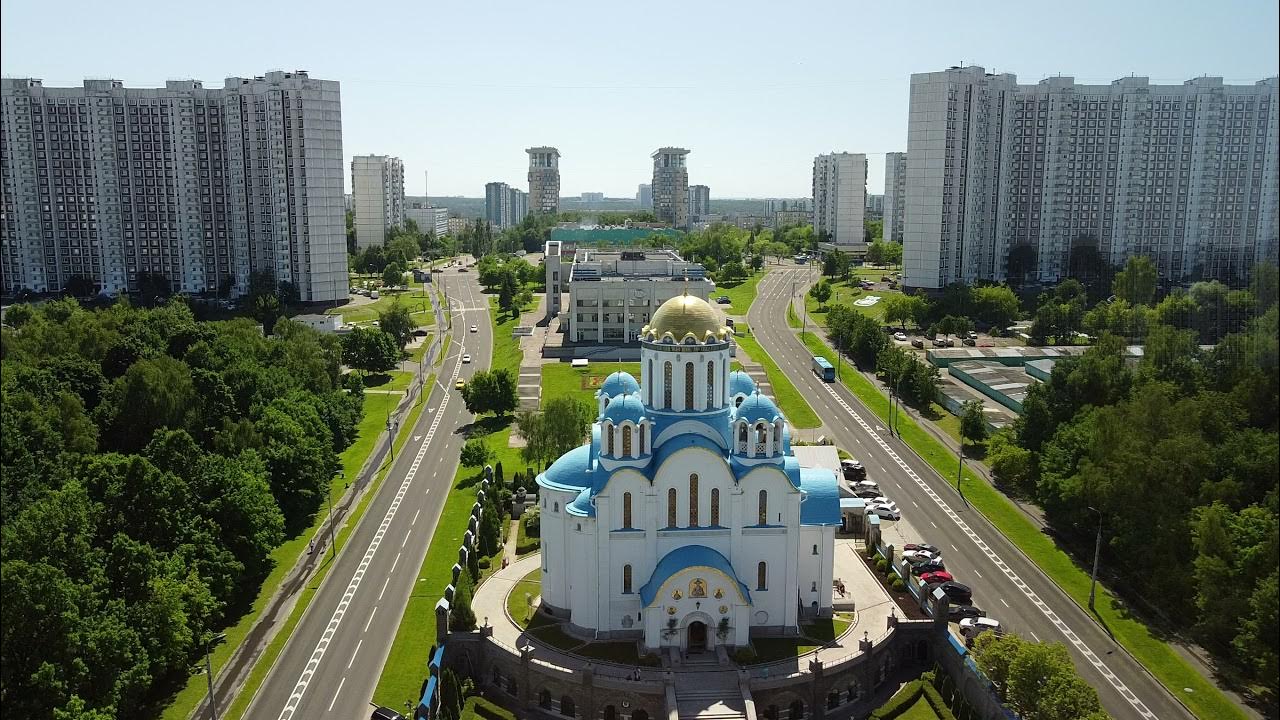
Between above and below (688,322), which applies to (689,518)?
below

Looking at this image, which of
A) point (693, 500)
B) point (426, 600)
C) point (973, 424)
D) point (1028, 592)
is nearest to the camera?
point (693, 500)

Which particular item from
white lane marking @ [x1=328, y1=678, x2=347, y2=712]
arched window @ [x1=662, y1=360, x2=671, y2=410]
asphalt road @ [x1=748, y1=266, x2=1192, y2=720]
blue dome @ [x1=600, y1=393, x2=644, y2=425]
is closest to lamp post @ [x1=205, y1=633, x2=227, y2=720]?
white lane marking @ [x1=328, y1=678, x2=347, y2=712]

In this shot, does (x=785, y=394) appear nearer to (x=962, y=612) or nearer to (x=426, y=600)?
(x=962, y=612)

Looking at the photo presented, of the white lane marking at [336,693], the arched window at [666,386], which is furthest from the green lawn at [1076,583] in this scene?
the white lane marking at [336,693]

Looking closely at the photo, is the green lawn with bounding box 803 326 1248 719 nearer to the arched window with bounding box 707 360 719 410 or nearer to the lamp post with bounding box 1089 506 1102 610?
the lamp post with bounding box 1089 506 1102 610

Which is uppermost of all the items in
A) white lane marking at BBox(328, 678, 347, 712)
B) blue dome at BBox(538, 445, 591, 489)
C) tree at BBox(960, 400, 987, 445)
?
blue dome at BBox(538, 445, 591, 489)

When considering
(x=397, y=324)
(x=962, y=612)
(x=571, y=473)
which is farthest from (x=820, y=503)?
(x=397, y=324)
